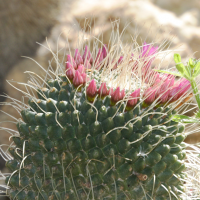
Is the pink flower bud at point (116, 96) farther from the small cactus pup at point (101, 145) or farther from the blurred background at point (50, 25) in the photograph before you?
the blurred background at point (50, 25)

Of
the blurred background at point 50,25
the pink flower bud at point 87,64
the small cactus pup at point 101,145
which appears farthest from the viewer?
the blurred background at point 50,25

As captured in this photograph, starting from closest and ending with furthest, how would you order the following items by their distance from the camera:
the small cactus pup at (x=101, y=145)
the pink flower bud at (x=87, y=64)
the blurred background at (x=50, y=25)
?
the small cactus pup at (x=101, y=145) < the pink flower bud at (x=87, y=64) < the blurred background at (x=50, y=25)

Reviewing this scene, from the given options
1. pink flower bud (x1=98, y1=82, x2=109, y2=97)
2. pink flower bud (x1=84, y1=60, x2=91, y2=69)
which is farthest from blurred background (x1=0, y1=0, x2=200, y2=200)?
pink flower bud (x1=98, y1=82, x2=109, y2=97)

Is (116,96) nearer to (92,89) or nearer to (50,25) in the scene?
(92,89)

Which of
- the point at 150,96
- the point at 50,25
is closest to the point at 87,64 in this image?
the point at 150,96

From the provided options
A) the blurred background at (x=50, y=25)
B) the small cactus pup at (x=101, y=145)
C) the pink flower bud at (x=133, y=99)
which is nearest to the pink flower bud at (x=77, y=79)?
the small cactus pup at (x=101, y=145)

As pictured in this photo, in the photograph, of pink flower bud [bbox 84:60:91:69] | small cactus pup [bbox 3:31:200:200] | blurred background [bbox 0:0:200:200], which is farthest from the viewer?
blurred background [bbox 0:0:200:200]

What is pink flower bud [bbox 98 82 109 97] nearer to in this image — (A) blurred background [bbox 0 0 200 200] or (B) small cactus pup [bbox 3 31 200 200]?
(B) small cactus pup [bbox 3 31 200 200]

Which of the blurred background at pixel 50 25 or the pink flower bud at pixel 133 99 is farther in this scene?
the blurred background at pixel 50 25

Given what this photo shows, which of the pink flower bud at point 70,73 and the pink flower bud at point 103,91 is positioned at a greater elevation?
the pink flower bud at point 70,73
